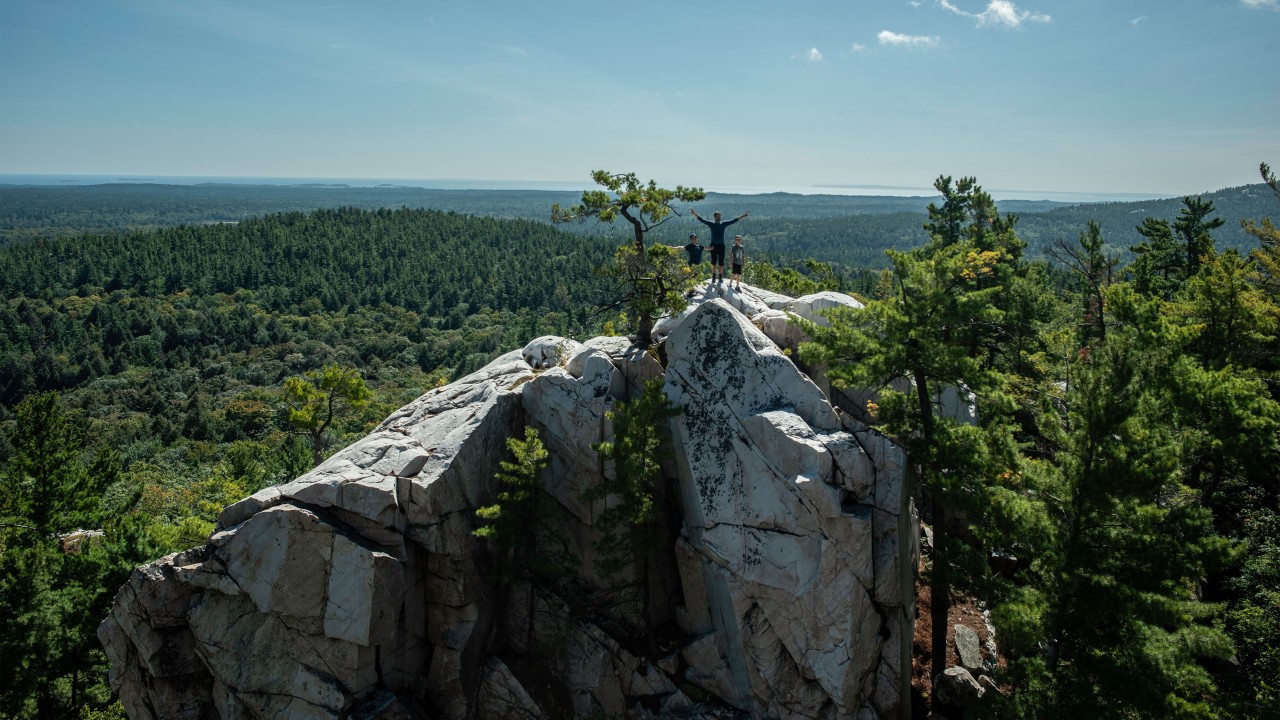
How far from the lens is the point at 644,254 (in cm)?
2447

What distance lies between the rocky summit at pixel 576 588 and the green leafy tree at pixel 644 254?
6.71 ft

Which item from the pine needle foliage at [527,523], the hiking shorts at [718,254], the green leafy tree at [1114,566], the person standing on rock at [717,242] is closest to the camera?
the green leafy tree at [1114,566]

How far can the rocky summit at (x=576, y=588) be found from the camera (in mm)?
19016

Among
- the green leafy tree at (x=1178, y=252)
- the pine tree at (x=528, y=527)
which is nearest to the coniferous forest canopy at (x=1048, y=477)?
the green leafy tree at (x=1178, y=252)

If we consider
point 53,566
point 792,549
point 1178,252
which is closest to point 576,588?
point 792,549

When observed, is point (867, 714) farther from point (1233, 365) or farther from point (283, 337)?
point (283, 337)

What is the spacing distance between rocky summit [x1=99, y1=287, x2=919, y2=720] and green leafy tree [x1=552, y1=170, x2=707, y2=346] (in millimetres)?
2046

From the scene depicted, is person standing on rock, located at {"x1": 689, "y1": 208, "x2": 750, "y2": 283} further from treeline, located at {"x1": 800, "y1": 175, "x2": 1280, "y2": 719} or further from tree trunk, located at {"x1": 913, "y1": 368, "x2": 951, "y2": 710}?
tree trunk, located at {"x1": 913, "y1": 368, "x2": 951, "y2": 710}

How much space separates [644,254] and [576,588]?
12189 millimetres

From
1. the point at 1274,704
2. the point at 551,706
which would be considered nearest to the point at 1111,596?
the point at 1274,704

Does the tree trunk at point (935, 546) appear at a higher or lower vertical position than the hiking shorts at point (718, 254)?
lower

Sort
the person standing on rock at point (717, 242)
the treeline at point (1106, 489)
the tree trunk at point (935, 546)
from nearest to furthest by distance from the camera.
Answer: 1. the treeline at point (1106, 489)
2. the tree trunk at point (935, 546)
3. the person standing on rock at point (717, 242)

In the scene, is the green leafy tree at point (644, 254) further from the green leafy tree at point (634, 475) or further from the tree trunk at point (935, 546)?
the tree trunk at point (935, 546)

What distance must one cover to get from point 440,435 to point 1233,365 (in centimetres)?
2650
